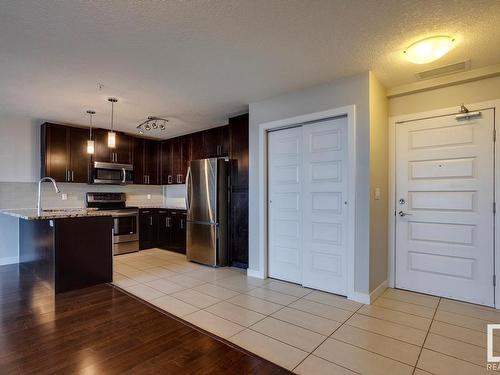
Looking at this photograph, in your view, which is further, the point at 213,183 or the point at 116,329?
the point at 213,183

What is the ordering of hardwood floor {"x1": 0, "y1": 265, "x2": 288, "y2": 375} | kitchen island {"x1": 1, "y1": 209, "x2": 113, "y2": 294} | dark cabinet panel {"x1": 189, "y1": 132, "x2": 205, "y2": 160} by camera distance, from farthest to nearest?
dark cabinet panel {"x1": 189, "y1": 132, "x2": 205, "y2": 160} → kitchen island {"x1": 1, "y1": 209, "x2": 113, "y2": 294} → hardwood floor {"x1": 0, "y1": 265, "x2": 288, "y2": 375}

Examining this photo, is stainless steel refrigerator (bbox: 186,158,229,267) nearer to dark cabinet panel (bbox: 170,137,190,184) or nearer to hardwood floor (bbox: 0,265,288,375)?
dark cabinet panel (bbox: 170,137,190,184)

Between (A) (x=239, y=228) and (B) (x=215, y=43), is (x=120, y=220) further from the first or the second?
(B) (x=215, y=43)

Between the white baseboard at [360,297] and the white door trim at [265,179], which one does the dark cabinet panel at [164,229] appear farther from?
the white baseboard at [360,297]

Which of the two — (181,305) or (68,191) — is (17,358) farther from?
(68,191)

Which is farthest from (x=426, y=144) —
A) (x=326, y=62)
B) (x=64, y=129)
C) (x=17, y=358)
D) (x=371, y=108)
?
(x=64, y=129)

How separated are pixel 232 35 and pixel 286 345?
2.47m

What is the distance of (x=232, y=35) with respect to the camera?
2.24m

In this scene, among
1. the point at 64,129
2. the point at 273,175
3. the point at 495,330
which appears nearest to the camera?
the point at 495,330

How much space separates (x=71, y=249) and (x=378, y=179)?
3.73 meters

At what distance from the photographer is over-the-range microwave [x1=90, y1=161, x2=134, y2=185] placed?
17.0ft

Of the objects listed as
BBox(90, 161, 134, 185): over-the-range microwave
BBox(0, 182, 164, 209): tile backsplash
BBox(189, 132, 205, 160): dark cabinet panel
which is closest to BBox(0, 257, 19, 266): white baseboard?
BBox(0, 182, 164, 209): tile backsplash

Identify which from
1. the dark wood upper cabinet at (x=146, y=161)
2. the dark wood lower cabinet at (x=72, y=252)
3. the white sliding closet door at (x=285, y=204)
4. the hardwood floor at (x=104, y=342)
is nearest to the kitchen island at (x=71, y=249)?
the dark wood lower cabinet at (x=72, y=252)

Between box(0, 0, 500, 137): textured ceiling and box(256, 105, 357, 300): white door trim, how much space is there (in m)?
0.38
